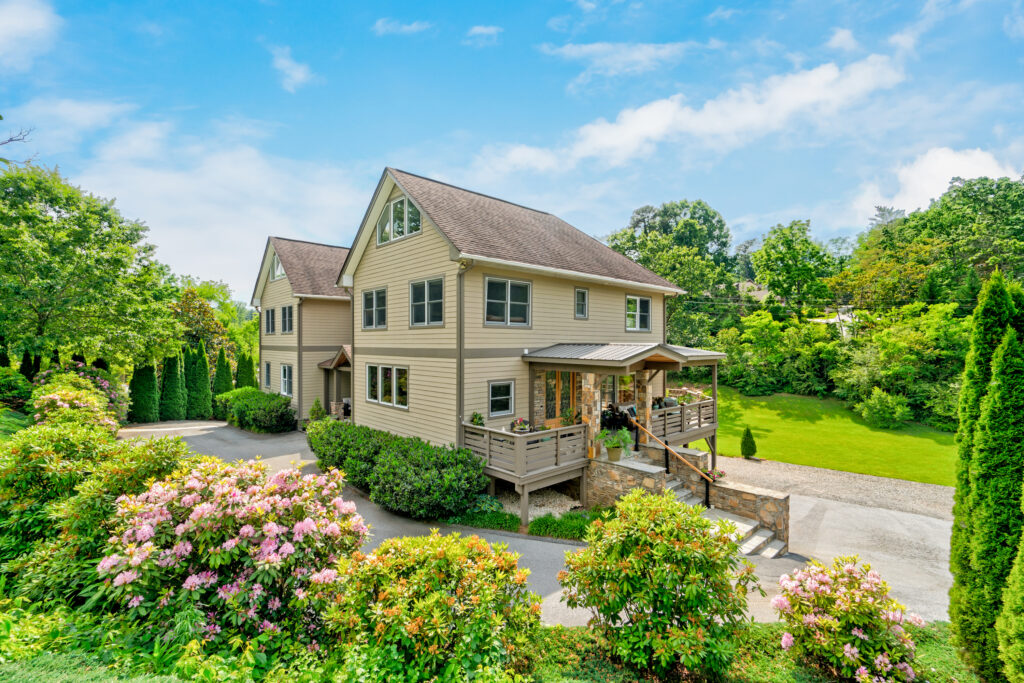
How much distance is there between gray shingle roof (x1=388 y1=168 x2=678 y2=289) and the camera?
12164 millimetres

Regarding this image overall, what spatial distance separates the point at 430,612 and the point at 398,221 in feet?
40.8

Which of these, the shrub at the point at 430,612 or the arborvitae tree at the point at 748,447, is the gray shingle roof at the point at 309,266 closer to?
the shrub at the point at 430,612

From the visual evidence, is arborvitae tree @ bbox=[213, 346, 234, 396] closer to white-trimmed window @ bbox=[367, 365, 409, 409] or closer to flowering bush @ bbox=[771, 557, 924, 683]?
white-trimmed window @ bbox=[367, 365, 409, 409]

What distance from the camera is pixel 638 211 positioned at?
53750 millimetres

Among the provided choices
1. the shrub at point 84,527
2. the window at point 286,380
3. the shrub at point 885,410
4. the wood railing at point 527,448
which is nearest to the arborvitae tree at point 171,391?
the window at point 286,380

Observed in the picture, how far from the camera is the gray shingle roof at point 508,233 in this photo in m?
12.2

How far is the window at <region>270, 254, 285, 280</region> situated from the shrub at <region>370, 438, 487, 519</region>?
49.0 ft

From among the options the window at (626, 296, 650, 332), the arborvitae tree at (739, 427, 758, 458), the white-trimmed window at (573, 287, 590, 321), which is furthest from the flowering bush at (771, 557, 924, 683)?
the arborvitae tree at (739, 427, 758, 458)

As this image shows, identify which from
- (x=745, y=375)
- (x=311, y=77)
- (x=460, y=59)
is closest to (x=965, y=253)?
(x=745, y=375)

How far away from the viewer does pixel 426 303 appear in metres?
12.7

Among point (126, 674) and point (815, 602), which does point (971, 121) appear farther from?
point (126, 674)

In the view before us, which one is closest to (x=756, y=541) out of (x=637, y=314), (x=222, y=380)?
(x=637, y=314)

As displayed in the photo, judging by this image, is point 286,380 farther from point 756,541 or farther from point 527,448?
point 756,541

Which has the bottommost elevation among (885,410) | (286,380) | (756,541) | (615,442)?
(756,541)
